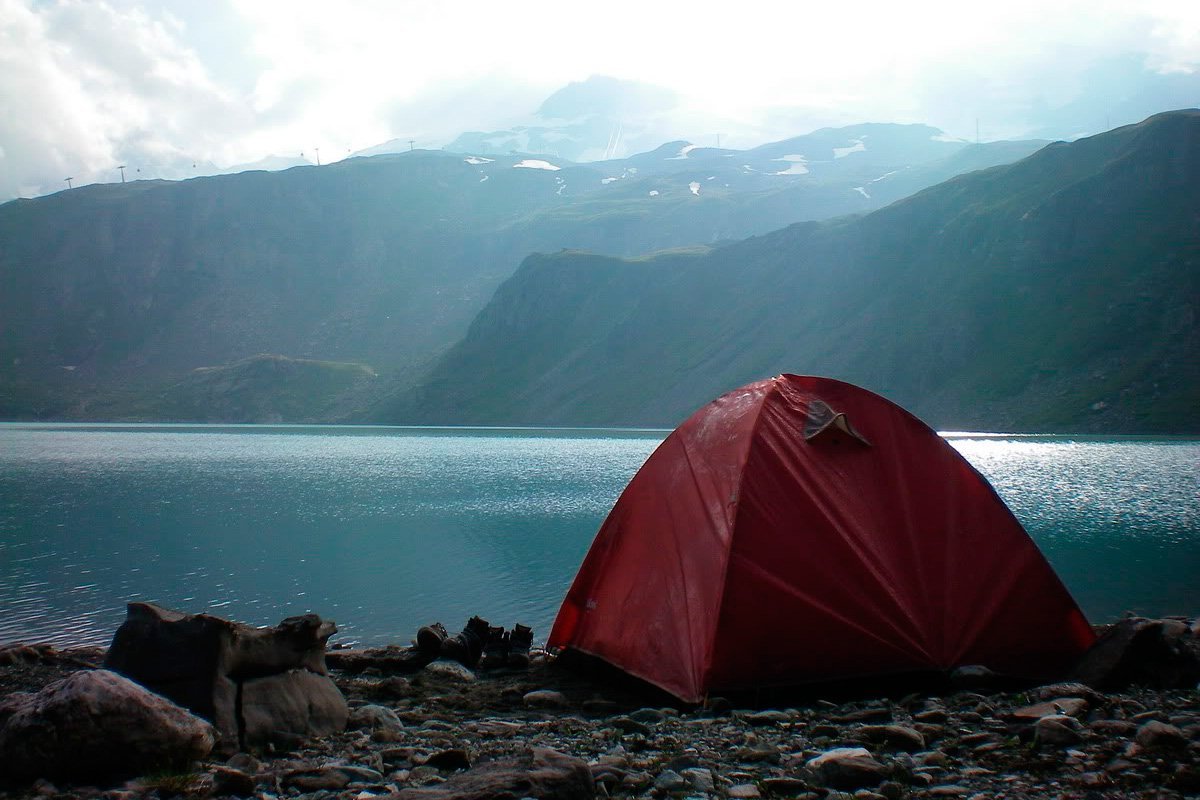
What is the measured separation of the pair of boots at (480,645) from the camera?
1186 centimetres

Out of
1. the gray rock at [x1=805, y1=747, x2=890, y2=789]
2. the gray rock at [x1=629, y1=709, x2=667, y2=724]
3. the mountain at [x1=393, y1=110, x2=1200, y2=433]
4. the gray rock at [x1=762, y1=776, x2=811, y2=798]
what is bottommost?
the gray rock at [x1=629, y1=709, x2=667, y2=724]

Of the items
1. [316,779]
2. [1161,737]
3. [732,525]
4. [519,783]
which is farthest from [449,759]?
[1161,737]

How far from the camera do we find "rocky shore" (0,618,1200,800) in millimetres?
5816

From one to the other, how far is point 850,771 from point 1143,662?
453 cm

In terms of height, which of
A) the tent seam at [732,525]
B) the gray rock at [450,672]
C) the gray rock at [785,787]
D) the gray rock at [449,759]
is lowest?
the gray rock at [450,672]

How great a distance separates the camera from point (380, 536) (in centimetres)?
2808

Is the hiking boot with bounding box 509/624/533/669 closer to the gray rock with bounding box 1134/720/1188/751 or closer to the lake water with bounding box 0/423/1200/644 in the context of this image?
the lake water with bounding box 0/423/1200/644

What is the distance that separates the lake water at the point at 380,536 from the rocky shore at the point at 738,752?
7.20 metres

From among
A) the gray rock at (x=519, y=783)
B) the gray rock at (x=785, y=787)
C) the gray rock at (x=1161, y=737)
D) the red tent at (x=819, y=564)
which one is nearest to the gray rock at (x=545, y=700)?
the red tent at (x=819, y=564)

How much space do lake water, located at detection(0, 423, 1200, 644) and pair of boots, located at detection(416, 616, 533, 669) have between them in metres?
2.95

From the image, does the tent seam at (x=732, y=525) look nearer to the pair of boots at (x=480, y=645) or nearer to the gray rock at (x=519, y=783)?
the gray rock at (x=519, y=783)

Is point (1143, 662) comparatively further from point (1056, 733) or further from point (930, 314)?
point (930, 314)

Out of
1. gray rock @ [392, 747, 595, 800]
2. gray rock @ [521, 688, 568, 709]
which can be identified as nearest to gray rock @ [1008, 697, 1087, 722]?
gray rock @ [392, 747, 595, 800]

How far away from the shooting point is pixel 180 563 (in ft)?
76.3
